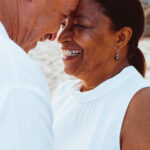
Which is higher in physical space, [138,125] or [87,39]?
[87,39]

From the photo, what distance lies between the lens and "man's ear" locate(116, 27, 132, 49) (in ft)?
7.20

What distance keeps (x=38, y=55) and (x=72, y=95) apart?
7829 mm

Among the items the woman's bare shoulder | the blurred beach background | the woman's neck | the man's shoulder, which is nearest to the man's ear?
the woman's neck

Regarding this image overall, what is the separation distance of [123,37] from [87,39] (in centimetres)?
28

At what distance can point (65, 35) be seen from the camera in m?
2.38

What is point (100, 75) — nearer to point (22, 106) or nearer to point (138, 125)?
point (138, 125)

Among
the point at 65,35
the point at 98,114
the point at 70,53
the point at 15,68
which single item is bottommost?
the point at 98,114

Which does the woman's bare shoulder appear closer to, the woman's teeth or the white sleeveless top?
the white sleeveless top

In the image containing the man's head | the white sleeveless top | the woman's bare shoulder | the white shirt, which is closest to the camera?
the white shirt

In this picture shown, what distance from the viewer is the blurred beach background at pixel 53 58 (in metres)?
7.56

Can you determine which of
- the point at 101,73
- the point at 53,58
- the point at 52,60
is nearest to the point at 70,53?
the point at 101,73

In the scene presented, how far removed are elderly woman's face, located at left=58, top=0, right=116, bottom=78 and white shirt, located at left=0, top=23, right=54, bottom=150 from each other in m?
1.21

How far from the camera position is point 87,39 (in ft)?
7.34

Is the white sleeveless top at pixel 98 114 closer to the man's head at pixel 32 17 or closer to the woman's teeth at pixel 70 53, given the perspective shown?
the woman's teeth at pixel 70 53
